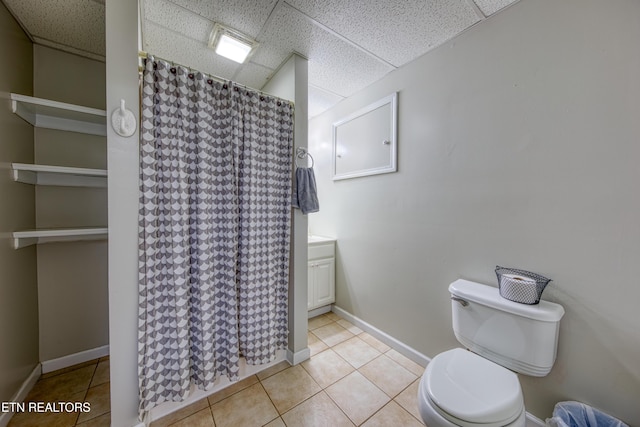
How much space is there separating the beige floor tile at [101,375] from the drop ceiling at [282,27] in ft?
7.63

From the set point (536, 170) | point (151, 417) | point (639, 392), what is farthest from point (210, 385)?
point (536, 170)

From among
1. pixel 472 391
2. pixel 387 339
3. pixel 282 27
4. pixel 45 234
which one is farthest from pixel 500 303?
pixel 45 234

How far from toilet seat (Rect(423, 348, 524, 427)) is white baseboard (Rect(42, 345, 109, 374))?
7.87ft

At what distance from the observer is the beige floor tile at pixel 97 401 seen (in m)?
1.35

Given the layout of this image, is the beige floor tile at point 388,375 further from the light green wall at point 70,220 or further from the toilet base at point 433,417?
the light green wall at point 70,220

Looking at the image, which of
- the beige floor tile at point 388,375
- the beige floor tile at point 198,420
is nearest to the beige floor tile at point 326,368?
the beige floor tile at point 388,375

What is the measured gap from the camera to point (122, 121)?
111 centimetres

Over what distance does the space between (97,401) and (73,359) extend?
0.58 meters

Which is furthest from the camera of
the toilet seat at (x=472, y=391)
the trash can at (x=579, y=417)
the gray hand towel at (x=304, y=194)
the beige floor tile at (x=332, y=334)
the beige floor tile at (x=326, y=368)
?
the beige floor tile at (x=332, y=334)

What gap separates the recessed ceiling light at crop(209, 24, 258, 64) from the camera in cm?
152

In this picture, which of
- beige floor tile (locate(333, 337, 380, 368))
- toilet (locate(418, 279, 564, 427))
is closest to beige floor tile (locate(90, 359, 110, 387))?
beige floor tile (locate(333, 337, 380, 368))

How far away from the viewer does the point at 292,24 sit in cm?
147

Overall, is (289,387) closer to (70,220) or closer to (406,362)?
(406,362)

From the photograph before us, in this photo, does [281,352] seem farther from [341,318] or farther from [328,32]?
[328,32]
